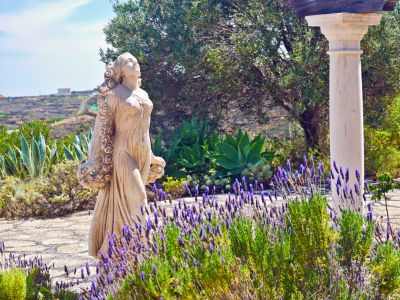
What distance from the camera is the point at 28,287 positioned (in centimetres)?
484

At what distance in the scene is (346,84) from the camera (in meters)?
6.18

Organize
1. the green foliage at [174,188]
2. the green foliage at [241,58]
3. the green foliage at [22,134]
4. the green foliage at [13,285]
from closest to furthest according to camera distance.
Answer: the green foliage at [13,285], the green foliage at [174,188], the green foliage at [241,58], the green foliage at [22,134]

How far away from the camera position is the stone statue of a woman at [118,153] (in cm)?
500

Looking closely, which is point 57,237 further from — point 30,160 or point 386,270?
point 386,270

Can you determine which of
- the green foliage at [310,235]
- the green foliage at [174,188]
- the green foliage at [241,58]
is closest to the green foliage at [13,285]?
the green foliage at [310,235]

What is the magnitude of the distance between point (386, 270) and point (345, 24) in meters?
3.14

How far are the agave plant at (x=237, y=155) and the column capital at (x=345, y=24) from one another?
16.4 feet

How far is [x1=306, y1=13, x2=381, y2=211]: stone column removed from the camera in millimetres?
6047

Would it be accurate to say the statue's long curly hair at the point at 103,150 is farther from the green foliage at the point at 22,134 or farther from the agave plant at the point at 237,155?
the green foliage at the point at 22,134

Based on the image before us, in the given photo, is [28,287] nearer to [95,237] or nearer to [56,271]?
[95,237]

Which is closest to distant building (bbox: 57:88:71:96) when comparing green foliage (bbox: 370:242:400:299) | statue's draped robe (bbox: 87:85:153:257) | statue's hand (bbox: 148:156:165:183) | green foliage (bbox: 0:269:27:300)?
statue's hand (bbox: 148:156:165:183)

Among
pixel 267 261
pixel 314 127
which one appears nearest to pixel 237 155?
pixel 314 127

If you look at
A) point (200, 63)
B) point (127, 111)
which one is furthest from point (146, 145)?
point (200, 63)

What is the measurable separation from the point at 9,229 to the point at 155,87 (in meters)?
5.48
